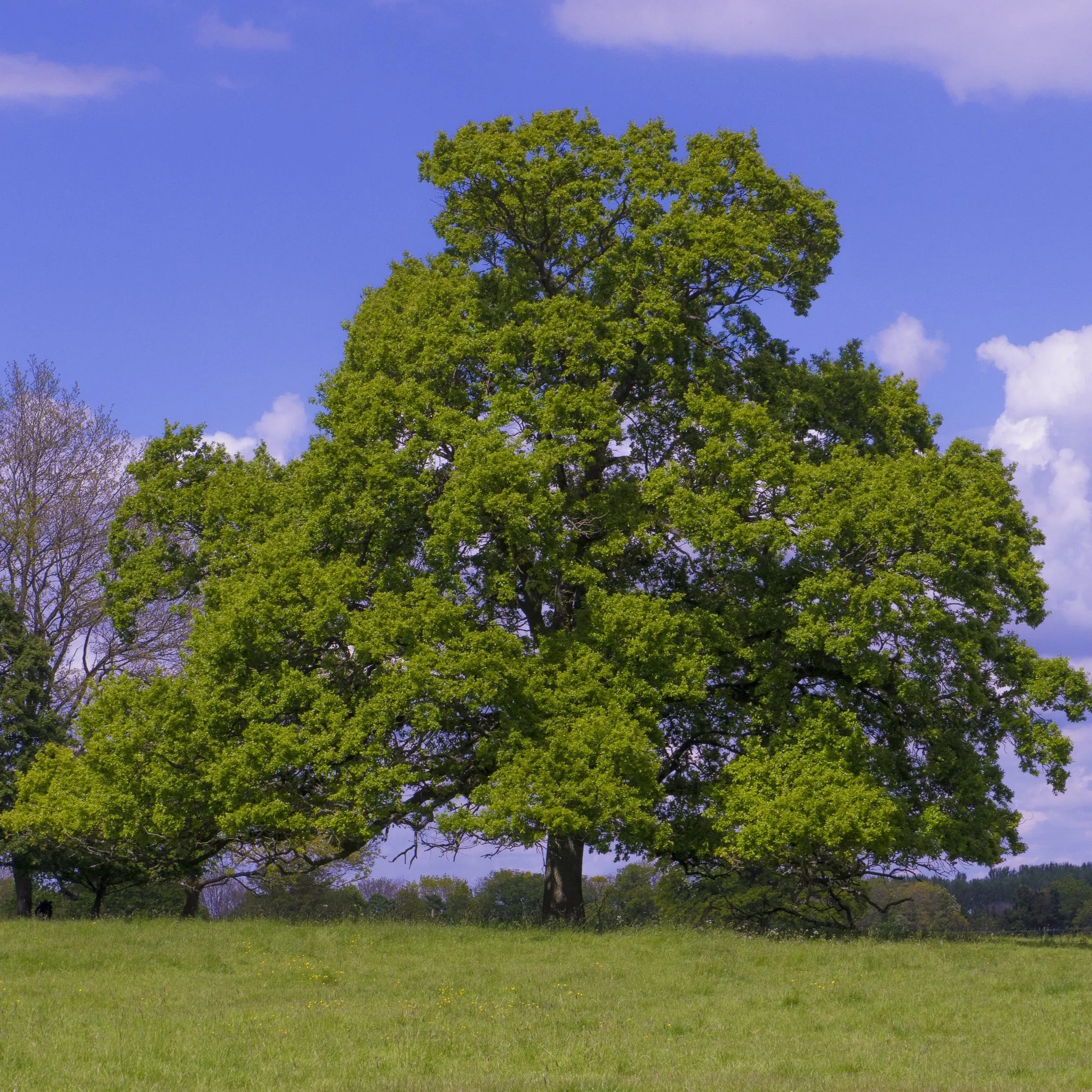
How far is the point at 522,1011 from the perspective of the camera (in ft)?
54.5

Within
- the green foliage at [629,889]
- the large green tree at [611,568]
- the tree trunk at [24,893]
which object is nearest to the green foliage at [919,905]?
the green foliage at [629,889]

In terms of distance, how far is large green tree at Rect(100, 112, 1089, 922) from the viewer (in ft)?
84.2

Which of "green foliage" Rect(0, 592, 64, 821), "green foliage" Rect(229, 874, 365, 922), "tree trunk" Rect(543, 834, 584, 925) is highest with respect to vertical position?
"green foliage" Rect(0, 592, 64, 821)

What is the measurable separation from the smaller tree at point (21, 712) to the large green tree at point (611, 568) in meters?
7.28

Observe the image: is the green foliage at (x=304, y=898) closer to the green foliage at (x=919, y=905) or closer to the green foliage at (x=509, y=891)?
the green foliage at (x=509, y=891)

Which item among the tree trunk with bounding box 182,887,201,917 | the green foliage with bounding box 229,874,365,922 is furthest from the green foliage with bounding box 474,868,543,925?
the tree trunk with bounding box 182,887,201,917

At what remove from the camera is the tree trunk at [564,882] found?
29375 millimetres

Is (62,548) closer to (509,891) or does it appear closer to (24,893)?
(24,893)

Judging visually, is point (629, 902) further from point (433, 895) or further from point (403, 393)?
point (403, 393)

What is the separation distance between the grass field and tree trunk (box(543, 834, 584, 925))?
158 inches

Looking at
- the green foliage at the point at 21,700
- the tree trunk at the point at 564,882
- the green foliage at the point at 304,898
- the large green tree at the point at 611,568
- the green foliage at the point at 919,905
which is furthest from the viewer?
the green foliage at the point at 919,905

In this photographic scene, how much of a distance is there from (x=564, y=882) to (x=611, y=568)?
796 centimetres

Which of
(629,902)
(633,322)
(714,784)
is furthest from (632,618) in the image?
(629,902)

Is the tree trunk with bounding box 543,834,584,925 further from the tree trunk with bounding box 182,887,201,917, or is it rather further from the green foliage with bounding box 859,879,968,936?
the green foliage with bounding box 859,879,968,936
